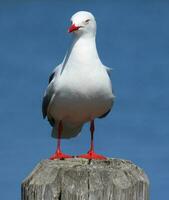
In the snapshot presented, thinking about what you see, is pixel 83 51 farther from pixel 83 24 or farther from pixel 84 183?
pixel 84 183

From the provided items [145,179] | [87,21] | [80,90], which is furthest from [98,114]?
[145,179]

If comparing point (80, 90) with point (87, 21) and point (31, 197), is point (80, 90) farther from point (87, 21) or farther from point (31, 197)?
point (31, 197)

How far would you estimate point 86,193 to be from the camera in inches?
161

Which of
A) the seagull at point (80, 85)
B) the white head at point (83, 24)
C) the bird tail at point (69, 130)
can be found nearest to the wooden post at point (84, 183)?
the seagull at point (80, 85)

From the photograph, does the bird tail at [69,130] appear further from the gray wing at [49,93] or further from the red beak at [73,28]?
the red beak at [73,28]

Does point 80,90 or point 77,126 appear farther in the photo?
point 77,126

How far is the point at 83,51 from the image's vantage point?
7910mm

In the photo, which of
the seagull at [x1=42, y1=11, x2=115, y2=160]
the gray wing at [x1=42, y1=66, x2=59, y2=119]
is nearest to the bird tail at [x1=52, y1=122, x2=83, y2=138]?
the seagull at [x1=42, y1=11, x2=115, y2=160]

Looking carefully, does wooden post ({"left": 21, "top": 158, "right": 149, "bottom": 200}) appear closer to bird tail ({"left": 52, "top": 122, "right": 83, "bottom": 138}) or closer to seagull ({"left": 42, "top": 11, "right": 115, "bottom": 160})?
seagull ({"left": 42, "top": 11, "right": 115, "bottom": 160})

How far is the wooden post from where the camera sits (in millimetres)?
4086

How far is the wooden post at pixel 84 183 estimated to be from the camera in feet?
13.4

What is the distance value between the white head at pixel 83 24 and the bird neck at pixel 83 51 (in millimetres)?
92

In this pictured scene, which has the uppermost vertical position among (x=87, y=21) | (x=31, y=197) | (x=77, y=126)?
(x=87, y=21)

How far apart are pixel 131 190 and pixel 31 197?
0.82 m
